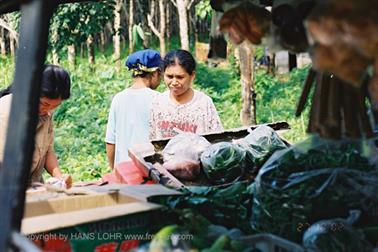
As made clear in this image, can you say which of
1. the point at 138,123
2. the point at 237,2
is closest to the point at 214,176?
the point at 237,2

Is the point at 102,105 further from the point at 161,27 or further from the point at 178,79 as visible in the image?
the point at 178,79

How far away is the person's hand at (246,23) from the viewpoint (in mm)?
2166

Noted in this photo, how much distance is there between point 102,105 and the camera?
1087 cm

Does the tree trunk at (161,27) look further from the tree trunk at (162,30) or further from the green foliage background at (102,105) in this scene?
the green foliage background at (102,105)

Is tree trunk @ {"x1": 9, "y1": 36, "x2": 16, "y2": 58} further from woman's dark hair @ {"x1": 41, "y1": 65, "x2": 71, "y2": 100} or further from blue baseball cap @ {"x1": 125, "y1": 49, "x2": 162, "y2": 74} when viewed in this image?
woman's dark hair @ {"x1": 41, "y1": 65, "x2": 71, "y2": 100}

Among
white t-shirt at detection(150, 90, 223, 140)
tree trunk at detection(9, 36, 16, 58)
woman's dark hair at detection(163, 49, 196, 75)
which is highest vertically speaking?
tree trunk at detection(9, 36, 16, 58)

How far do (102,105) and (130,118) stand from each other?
620cm

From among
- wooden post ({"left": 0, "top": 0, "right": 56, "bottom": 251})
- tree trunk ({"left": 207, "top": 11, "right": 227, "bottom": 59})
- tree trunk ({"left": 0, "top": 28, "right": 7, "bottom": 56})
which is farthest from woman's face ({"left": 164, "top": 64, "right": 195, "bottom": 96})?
tree trunk ({"left": 0, "top": 28, "right": 7, "bottom": 56})

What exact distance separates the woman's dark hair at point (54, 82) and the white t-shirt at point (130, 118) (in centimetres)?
126

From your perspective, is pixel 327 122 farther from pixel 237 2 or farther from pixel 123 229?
pixel 123 229

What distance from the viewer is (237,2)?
224 centimetres

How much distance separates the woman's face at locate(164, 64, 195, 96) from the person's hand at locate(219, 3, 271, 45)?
2350 mm

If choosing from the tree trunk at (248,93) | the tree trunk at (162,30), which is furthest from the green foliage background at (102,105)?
the tree trunk at (162,30)

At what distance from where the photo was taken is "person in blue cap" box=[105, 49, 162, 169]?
4742 mm
